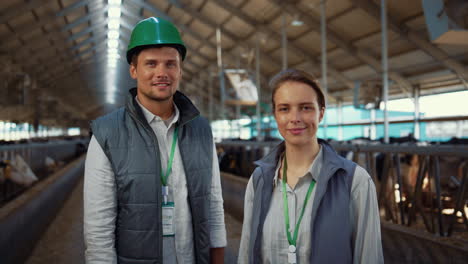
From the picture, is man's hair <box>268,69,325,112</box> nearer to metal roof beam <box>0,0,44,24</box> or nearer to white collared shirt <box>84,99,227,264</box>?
white collared shirt <box>84,99,227,264</box>

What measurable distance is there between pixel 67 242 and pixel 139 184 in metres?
3.83

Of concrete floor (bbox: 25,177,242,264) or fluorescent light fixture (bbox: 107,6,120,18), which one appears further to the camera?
fluorescent light fixture (bbox: 107,6,120,18)

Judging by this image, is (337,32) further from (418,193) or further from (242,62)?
(418,193)

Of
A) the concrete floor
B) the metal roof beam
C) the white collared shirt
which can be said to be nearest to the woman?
the white collared shirt

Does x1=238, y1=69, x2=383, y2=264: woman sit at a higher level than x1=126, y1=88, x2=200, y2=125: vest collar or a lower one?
lower

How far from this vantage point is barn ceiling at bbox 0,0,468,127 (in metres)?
14.8

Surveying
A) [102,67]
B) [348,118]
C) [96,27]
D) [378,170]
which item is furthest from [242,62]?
[378,170]

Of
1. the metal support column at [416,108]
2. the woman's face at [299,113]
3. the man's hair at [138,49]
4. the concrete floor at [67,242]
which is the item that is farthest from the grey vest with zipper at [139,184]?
the metal support column at [416,108]

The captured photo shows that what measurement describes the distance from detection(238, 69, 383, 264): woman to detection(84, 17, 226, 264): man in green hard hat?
28 cm

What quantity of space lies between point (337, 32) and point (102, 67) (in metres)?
19.2

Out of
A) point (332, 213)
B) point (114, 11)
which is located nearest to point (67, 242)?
point (332, 213)

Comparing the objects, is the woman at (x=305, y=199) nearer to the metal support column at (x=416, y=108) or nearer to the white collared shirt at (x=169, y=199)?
the white collared shirt at (x=169, y=199)

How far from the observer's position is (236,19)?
20062 millimetres

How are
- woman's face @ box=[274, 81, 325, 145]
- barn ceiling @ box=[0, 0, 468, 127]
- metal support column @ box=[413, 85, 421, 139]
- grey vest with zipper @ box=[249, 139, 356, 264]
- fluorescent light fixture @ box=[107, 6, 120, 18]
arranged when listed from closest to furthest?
grey vest with zipper @ box=[249, 139, 356, 264]
woman's face @ box=[274, 81, 325, 145]
metal support column @ box=[413, 85, 421, 139]
barn ceiling @ box=[0, 0, 468, 127]
fluorescent light fixture @ box=[107, 6, 120, 18]
